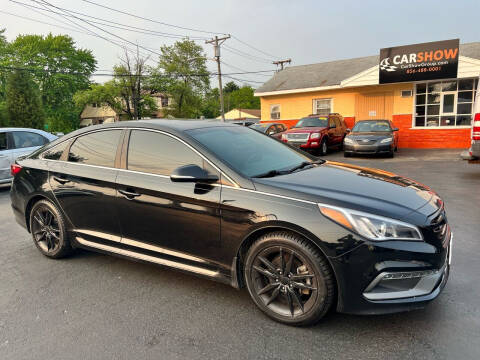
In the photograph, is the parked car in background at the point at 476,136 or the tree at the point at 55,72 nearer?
the parked car in background at the point at 476,136

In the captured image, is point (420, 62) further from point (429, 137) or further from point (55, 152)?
point (55, 152)

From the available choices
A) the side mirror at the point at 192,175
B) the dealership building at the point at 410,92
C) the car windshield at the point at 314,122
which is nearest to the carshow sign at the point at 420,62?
the dealership building at the point at 410,92

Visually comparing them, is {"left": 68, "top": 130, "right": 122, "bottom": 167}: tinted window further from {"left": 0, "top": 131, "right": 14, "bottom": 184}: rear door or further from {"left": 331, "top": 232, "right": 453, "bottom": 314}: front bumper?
{"left": 0, "top": 131, "right": 14, "bottom": 184}: rear door

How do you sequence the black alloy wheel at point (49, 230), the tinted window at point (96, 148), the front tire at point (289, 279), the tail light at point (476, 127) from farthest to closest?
the tail light at point (476, 127) → the black alloy wheel at point (49, 230) → the tinted window at point (96, 148) → the front tire at point (289, 279)

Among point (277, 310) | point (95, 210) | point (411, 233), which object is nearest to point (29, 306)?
point (95, 210)

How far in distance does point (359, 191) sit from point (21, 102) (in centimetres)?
3014

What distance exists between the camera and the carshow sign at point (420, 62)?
15164mm

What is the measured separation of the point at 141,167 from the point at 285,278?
1.69m

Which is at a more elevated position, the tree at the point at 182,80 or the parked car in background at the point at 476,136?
the tree at the point at 182,80

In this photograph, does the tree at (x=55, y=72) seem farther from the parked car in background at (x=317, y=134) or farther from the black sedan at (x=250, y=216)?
the black sedan at (x=250, y=216)

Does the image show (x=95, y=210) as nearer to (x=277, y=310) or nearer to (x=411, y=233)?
(x=277, y=310)

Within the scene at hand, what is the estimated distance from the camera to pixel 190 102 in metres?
50.9

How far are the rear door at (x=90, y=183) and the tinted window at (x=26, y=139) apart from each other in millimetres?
5861

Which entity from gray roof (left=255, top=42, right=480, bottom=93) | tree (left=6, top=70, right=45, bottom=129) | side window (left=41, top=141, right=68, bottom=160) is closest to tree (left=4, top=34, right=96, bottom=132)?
tree (left=6, top=70, right=45, bottom=129)
